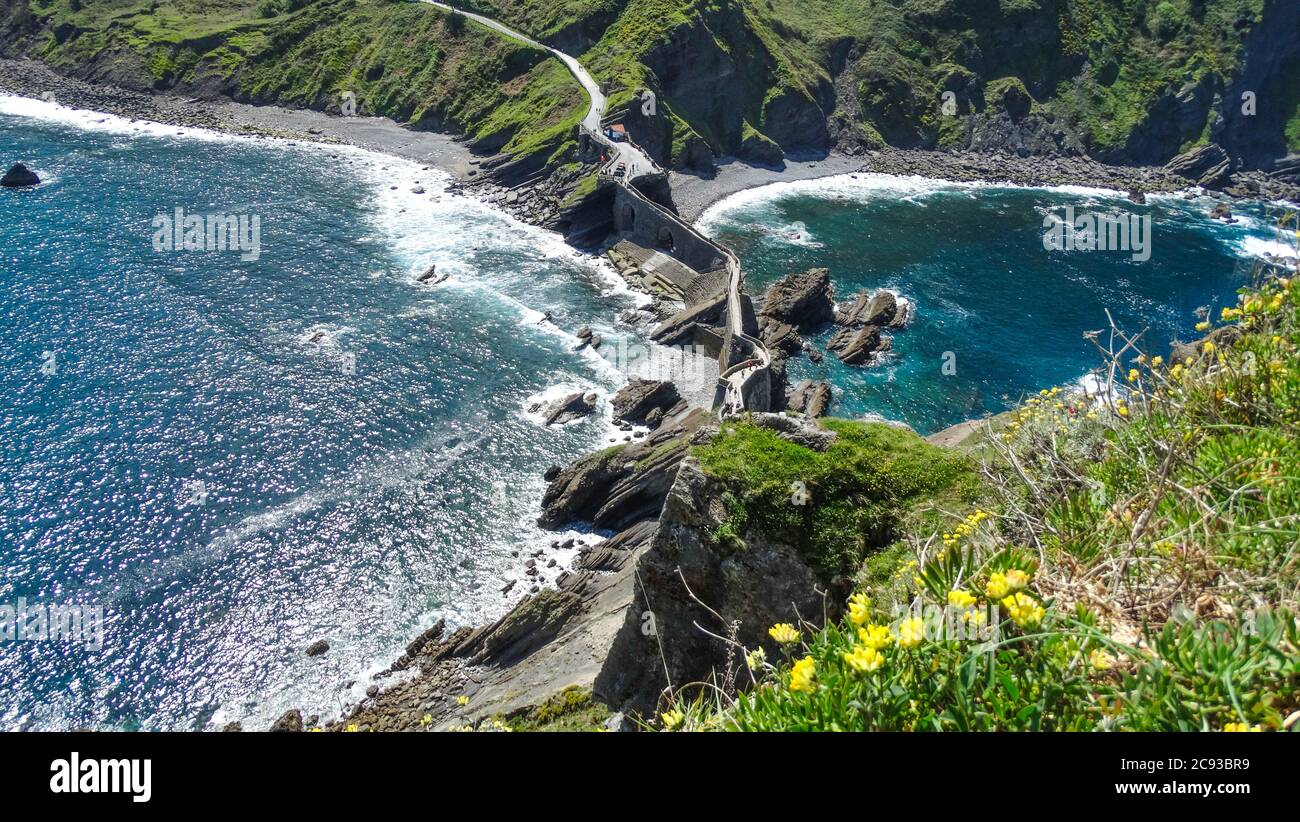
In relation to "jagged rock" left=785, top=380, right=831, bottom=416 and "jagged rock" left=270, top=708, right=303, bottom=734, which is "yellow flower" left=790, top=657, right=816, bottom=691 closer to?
"jagged rock" left=270, top=708, right=303, bottom=734

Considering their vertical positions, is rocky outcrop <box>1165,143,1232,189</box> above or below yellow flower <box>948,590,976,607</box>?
below

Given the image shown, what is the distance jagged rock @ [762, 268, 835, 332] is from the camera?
224ft

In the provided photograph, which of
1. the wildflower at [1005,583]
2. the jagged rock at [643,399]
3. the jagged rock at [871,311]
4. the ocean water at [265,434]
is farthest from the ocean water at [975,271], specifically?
the wildflower at [1005,583]

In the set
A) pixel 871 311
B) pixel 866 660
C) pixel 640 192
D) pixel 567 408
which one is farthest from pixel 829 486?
pixel 640 192

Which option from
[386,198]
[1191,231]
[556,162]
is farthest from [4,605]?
[1191,231]

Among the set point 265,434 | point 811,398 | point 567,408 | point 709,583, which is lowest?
point 265,434

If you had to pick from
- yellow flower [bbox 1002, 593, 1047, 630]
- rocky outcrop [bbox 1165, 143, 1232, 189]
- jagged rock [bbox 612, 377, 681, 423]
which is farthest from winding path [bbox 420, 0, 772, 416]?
rocky outcrop [bbox 1165, 143, 1232, 189]

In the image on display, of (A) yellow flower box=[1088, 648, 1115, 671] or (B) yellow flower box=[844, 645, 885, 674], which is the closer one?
(A) yellow flower box=[1088, 648, 1115, 671]

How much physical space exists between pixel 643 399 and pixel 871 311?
2712cm

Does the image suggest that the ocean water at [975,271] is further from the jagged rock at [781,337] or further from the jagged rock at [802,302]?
the jagged rock at [802,302]

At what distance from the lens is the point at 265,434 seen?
51531 millimetres

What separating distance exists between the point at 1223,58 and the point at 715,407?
5223 inches

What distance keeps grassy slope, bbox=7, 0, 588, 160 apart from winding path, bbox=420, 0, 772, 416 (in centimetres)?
245

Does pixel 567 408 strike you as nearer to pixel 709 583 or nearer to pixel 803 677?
pixel 709 583
